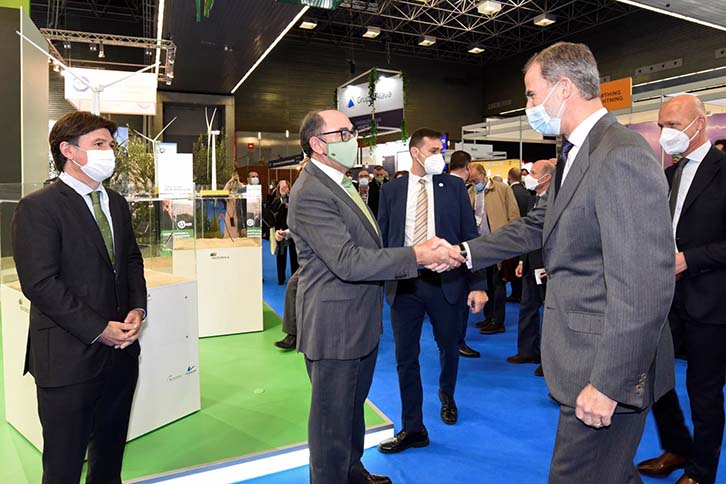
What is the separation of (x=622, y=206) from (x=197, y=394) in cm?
304

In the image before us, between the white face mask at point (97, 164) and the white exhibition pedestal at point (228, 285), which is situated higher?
the white face mask at point (97, 164)

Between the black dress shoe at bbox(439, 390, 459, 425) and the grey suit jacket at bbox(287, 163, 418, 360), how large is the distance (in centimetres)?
146

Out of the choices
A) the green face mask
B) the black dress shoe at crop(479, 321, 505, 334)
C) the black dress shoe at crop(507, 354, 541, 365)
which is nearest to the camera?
the green face mask

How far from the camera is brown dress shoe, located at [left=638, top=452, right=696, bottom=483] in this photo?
8.81 ft

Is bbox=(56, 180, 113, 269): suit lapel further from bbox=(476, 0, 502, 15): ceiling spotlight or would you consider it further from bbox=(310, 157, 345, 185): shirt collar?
bbox=(476, 0, 502, 15): ceiling spotlight

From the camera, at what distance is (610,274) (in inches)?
51.3

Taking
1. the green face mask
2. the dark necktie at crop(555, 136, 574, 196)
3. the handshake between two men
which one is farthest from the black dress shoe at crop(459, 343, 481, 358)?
the dark necktie at crop(555, 136, 574, 196)

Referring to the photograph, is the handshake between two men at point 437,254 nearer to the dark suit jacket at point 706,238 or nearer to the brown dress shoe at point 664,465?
the dark suit jacket at point 706,238

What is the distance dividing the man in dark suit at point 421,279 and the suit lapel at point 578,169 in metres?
1.49

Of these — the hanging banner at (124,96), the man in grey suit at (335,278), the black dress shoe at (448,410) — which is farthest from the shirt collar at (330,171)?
the hanging banner at (124,96)

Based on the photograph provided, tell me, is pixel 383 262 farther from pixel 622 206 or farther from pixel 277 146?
pixel 277 146

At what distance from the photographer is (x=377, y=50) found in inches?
822

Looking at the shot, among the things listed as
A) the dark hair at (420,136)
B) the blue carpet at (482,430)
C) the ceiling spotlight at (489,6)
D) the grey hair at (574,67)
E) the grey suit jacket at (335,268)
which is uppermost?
the ceiling spotlight at (489,6)

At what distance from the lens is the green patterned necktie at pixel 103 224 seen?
1.98 meters
